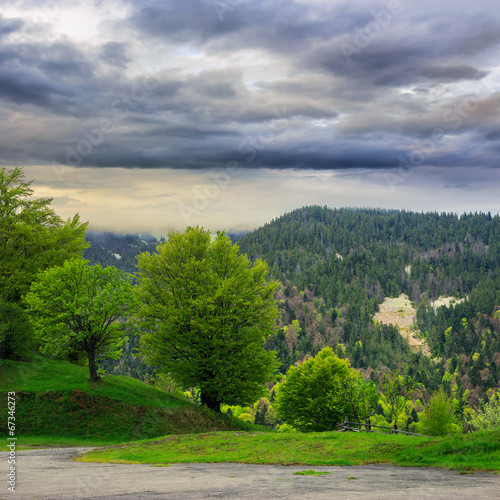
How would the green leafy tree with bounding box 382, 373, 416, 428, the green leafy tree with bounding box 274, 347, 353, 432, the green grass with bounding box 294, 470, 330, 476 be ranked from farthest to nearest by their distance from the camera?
the green leafy tree with bounding box 274, 347, 353, 432 < the green leafy tree with bounding box 382, 373, 416, 428 < the green grass with bounding box 294, 470, 330, 476

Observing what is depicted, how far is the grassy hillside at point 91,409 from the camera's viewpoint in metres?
30.8

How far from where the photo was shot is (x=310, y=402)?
49.1 m

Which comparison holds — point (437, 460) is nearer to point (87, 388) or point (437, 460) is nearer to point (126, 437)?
point (126, 437)

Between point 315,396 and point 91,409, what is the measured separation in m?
26.8

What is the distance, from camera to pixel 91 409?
3259 centimetres

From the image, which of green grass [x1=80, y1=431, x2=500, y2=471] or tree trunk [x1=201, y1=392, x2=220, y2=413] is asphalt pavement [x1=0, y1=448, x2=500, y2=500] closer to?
green grass [x1=80, y1=431, x2=500, y2=471]

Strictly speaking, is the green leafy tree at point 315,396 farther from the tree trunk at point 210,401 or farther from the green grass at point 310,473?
the green grass at point 310,473

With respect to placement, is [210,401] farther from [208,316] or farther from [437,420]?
[437,420]

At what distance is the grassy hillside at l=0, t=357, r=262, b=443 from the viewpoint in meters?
30.8

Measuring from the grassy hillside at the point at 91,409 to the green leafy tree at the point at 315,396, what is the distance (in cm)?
1233

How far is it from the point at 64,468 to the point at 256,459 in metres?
8.53

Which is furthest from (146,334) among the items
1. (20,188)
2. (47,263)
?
(20,188)

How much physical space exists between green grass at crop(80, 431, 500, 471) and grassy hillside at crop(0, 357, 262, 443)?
22.2ft

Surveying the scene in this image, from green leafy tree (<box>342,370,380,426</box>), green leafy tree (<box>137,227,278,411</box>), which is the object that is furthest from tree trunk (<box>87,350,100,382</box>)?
green leafy tree (<box>342,370,380,426</box>)
